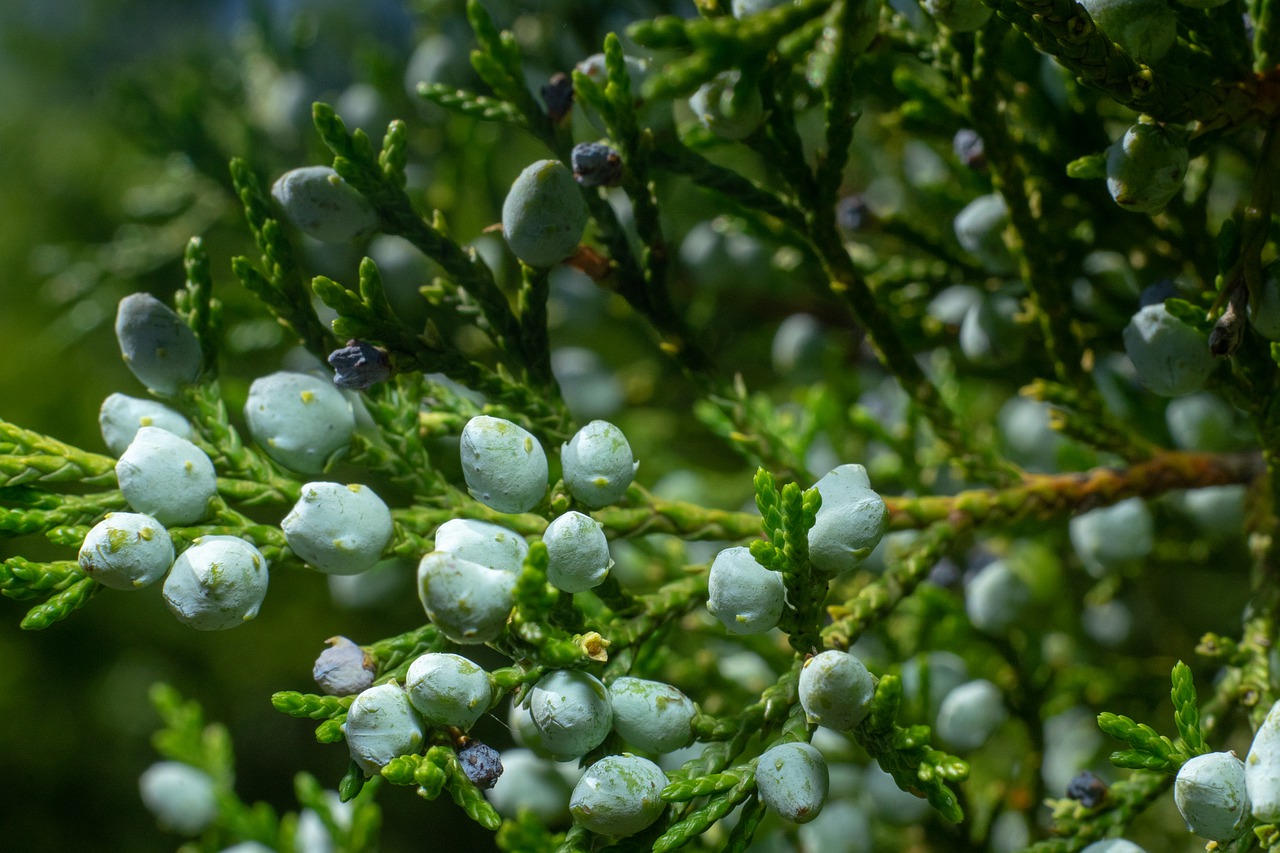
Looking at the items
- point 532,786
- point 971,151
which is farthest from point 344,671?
point 971,151

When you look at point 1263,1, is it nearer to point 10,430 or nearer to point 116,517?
point 116,517

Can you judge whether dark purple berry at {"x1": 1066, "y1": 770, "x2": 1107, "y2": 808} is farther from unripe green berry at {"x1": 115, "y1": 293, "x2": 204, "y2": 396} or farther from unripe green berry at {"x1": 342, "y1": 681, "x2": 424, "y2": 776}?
unripe green berry at {"x1": 115, "y1": 293, "x2": 204, "y2": 396}

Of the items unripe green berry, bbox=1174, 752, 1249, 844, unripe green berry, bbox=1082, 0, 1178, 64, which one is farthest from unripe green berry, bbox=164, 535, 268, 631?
unripe green berry, bbox=1082, 0, 1178, 64

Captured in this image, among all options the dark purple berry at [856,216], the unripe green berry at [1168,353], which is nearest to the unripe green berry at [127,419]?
the dark purple berry at [856,216]

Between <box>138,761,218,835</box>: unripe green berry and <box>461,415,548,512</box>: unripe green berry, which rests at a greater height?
<box>461,415,548,512</box>: unripe green berry

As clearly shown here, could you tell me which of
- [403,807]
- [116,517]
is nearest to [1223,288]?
[116,517]

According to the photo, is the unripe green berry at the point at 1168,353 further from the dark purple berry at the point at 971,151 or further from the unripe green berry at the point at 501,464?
the unripe green berry at the point at 501,464
